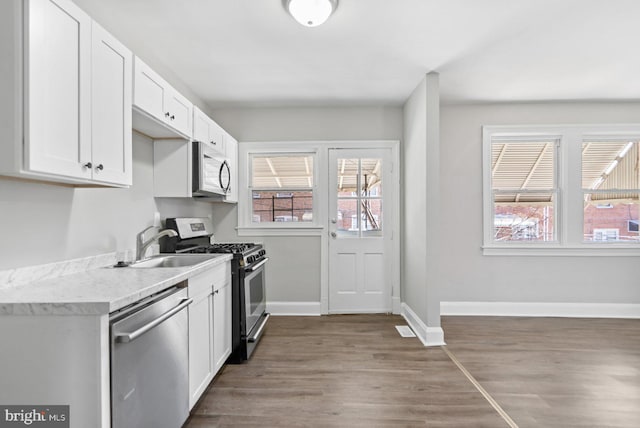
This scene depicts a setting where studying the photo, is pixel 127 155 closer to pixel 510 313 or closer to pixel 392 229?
pixel 392 229

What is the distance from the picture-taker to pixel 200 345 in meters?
2.15

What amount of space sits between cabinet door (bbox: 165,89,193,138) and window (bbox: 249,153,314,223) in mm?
1524

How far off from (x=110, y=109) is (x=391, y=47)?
2.09m

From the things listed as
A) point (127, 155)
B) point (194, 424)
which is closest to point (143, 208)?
point (127, 155)

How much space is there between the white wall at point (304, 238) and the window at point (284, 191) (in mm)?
245

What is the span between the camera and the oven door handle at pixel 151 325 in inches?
51.7

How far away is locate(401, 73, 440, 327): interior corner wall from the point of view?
3211mm

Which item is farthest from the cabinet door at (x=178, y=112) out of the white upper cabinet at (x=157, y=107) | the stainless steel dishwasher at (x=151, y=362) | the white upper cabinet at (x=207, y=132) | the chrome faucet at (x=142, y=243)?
the stainless steel dishwasher at (x=151, y=362)

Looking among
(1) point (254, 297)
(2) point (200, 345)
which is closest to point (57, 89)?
(2) point (200, 345)

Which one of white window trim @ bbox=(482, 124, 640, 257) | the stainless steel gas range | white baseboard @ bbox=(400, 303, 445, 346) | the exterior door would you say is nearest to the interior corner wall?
white baseboard @ bbox=(400, 303, 445, 346)

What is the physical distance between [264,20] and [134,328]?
2.09m

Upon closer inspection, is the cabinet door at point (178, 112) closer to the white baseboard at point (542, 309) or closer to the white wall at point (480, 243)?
the white wall at point (480, 243)

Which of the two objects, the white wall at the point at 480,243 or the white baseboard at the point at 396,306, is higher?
the white wall at the point at 480,243

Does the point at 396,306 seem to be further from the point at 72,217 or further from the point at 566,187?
the point at 72,217
